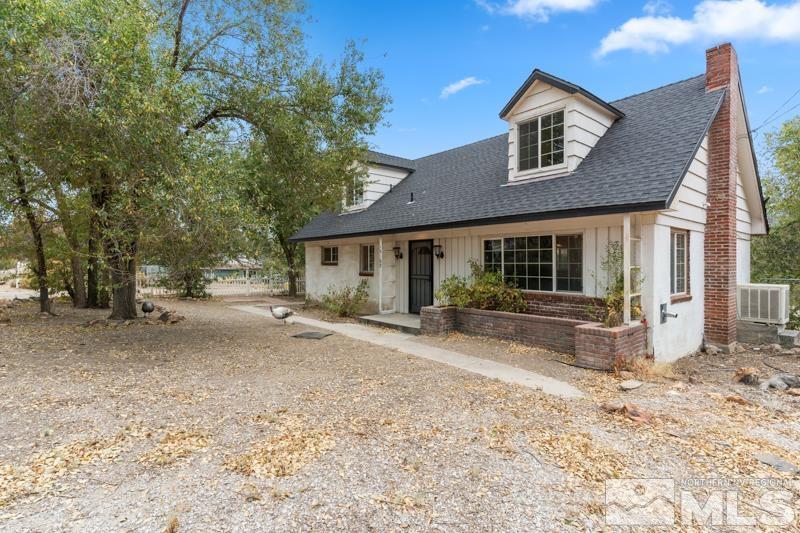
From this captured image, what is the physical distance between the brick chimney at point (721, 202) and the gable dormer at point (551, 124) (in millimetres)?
1940

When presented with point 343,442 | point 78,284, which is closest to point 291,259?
point 78,284

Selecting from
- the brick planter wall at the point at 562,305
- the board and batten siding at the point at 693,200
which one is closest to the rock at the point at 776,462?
the brick planter wall at the point at 562,305

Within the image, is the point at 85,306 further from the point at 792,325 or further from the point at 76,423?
the point at 792,325

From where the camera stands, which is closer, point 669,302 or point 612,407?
point 612,407

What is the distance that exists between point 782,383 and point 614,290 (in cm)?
254

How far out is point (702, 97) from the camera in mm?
8531

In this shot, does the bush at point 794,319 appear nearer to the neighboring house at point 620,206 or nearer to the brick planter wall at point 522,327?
the neighboring house at point 620,206

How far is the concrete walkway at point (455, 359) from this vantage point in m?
5.59

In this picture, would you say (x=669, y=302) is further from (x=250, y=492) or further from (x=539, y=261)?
(x=250, y=492)

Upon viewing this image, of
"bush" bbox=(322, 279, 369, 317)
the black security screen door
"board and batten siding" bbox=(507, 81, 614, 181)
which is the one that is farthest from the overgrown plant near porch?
"bush" bbox=(322, 279, 369, 317)

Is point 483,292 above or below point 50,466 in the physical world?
above

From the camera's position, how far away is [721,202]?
27.6 ft

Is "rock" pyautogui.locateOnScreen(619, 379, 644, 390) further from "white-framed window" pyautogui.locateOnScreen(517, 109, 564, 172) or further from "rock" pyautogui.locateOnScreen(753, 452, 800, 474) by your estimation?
"white-framed window" pyautogui.locateOnScreen(517, 109, 564, 172)

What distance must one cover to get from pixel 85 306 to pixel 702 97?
18.3 m
